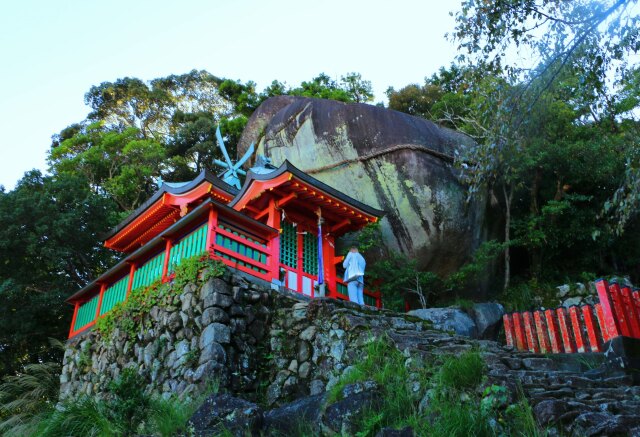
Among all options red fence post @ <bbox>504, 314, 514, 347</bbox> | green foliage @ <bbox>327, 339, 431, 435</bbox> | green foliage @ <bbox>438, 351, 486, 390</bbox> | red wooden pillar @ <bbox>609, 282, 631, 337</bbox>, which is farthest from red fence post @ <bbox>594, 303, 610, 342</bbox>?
green foliage @ <bbox>327, 339, 431, 435</bbox>

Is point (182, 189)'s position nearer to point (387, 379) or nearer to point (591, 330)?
point (387, 379)

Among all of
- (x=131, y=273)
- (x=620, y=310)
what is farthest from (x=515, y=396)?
(x=131, y=273)

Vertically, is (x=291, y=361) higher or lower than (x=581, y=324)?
lower

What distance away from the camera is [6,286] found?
14992 mm

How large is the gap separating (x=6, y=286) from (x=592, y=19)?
15.1 meters

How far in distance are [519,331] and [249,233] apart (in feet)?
18.2

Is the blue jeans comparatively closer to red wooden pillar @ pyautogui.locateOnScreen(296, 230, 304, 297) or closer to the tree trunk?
red wooden pillar @ pyautogui.locateOnScreen(296, 230, 304, 297)

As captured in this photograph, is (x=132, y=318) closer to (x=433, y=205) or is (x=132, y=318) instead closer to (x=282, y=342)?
(x=282, y=342)

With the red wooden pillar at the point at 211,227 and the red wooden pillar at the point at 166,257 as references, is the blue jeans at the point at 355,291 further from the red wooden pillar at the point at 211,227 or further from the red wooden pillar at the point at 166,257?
the red wooden pillar at the point at 166,257

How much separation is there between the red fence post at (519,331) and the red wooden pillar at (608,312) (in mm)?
1788

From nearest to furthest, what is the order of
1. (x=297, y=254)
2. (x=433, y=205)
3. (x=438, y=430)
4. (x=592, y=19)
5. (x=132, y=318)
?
(x=438, y=430)
(x=592, y=19)
(x=132, y=318)
(x=297, y=254)
(x=433, y=205)

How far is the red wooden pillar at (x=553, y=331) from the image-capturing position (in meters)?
9.07

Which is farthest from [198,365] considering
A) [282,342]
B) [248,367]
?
[282,342]

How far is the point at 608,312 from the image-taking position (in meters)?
8.08
